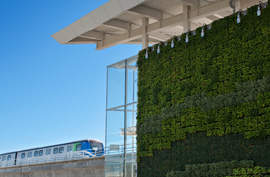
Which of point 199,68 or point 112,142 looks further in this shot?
point 112,142

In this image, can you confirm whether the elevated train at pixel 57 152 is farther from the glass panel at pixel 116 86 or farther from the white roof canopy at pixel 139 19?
the white roof canopy at pixel 139 19

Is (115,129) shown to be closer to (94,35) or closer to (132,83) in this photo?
(132,83)

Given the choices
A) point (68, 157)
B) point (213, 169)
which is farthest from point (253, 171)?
point (68, 157)

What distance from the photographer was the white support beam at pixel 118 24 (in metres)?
20.2

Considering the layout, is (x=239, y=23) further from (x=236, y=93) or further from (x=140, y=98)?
(x=140, y=98)

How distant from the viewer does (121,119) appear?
20.3m

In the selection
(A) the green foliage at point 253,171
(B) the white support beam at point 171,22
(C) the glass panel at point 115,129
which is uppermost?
(B) the white support beam at point 171,22

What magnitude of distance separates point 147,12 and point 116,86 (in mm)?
4094

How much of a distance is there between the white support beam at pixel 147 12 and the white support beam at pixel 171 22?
398 millimetres

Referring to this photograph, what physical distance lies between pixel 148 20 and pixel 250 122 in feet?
28.2

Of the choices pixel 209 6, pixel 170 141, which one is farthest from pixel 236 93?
pixel 209 6

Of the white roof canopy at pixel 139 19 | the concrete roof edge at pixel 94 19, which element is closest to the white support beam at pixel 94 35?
the white roof canopy at pixel 139 19

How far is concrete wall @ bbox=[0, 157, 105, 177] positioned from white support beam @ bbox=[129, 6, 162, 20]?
902cm

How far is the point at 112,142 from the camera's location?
20.4 metres
